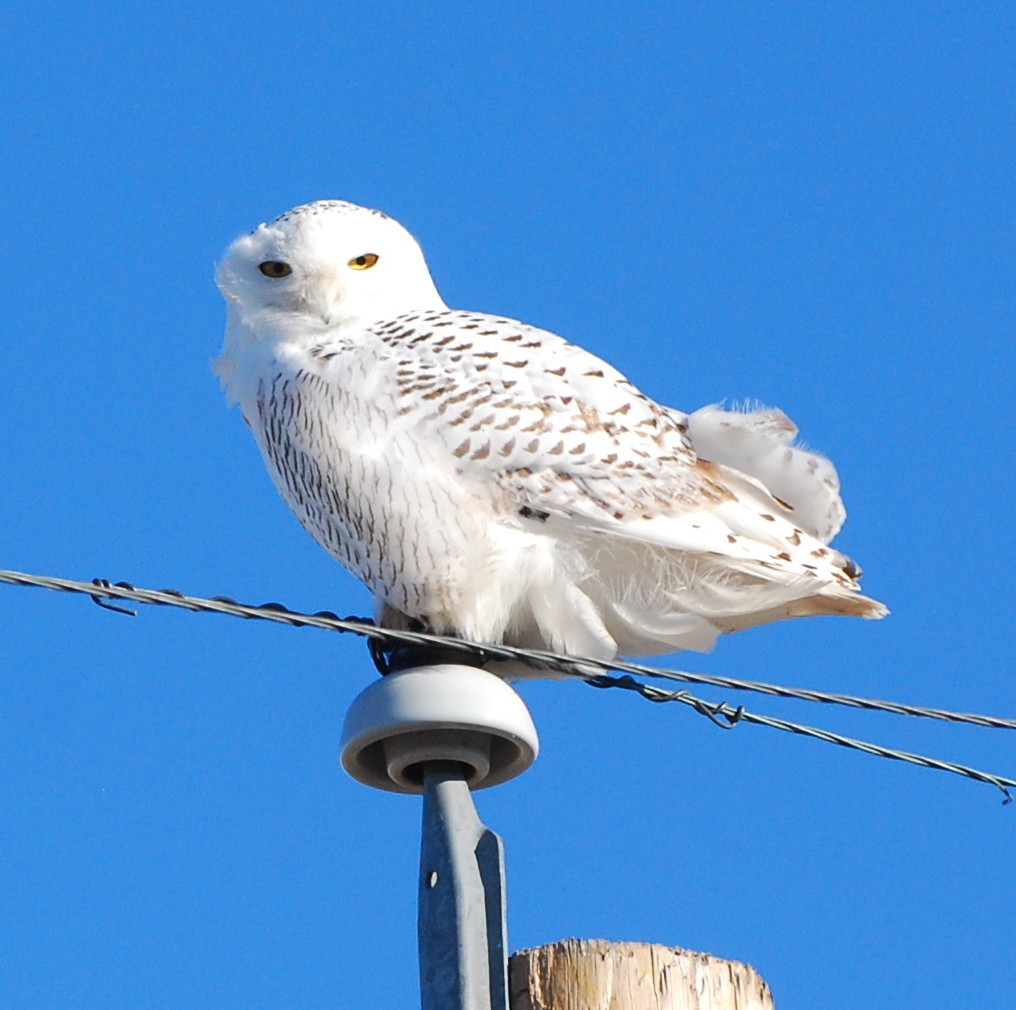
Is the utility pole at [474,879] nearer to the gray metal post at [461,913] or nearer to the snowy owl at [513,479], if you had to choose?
the gray metal post at [461,913]

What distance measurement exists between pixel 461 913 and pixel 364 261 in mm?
2576

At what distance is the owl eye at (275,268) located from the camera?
19.6 ft

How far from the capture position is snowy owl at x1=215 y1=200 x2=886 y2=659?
5.28m

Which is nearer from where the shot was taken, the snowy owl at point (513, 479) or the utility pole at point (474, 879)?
the utility pole at point (474, 879)

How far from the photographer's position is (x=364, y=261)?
6.02 metres

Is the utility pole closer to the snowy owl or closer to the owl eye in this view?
the snowy owl

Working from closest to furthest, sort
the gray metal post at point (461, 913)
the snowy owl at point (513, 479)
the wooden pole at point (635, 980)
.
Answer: the wooden pole at point (635, 980), the gray metal post at point (461, 913), the snowy owl at point (513, 479)

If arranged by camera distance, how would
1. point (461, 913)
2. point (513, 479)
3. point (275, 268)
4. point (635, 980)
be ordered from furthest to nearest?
point (275, 268) → point (513, 479) → point (461, 913) → point (635, 980)

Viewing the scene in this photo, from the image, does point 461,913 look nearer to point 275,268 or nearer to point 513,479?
point 513,479

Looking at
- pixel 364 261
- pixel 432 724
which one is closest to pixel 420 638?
pixel 432 724

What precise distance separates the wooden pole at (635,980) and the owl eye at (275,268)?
2743mm

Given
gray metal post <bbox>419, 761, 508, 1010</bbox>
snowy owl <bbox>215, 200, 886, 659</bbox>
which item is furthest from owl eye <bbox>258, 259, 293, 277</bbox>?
gray metal post <bbox>419, 761, 508, 1010</bbox>

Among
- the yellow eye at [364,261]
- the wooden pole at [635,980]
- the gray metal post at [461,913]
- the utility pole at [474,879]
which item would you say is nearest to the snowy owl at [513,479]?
the yellow eye at [364,261]

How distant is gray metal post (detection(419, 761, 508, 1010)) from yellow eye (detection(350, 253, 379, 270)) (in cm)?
216
